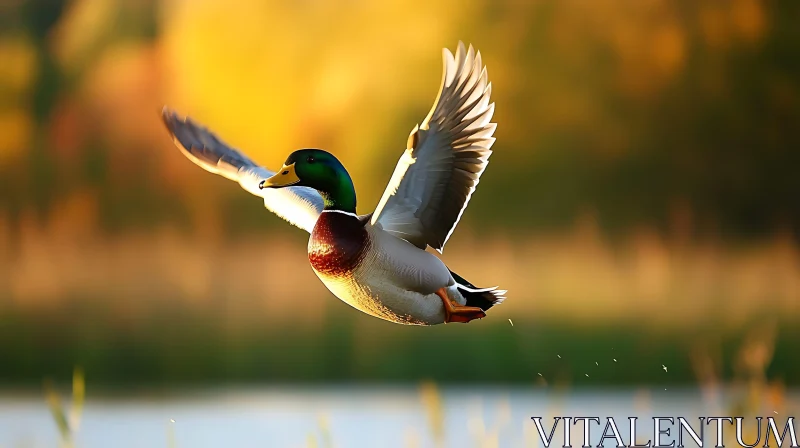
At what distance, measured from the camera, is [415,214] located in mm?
3291

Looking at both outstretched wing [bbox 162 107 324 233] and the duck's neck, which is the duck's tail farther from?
outstretched wing [bbox 162 107 324 233]

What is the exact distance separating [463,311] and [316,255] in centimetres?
50

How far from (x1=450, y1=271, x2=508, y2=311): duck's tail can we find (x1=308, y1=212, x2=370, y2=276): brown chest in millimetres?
401

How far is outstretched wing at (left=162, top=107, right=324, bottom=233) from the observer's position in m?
3.87

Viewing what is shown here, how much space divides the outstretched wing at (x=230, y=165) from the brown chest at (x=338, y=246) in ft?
2.28

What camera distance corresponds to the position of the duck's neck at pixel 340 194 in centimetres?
320

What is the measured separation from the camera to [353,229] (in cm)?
312

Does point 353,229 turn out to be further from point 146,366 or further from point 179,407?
point 146,366

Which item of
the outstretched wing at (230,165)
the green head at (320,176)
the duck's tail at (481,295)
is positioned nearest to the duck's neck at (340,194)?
the green head at (320,176)

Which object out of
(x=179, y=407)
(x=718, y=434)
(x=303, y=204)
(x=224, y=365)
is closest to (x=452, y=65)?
(x=303, y=204)

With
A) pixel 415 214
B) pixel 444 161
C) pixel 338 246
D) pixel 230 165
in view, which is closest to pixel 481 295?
pixel 415 214

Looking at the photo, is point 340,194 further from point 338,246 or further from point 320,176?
point 338,246

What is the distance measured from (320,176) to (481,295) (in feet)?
2.16

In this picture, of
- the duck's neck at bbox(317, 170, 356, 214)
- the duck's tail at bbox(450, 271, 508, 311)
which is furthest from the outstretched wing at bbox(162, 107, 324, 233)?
the duck's tail at bbox(450, 271, 508, 311)
